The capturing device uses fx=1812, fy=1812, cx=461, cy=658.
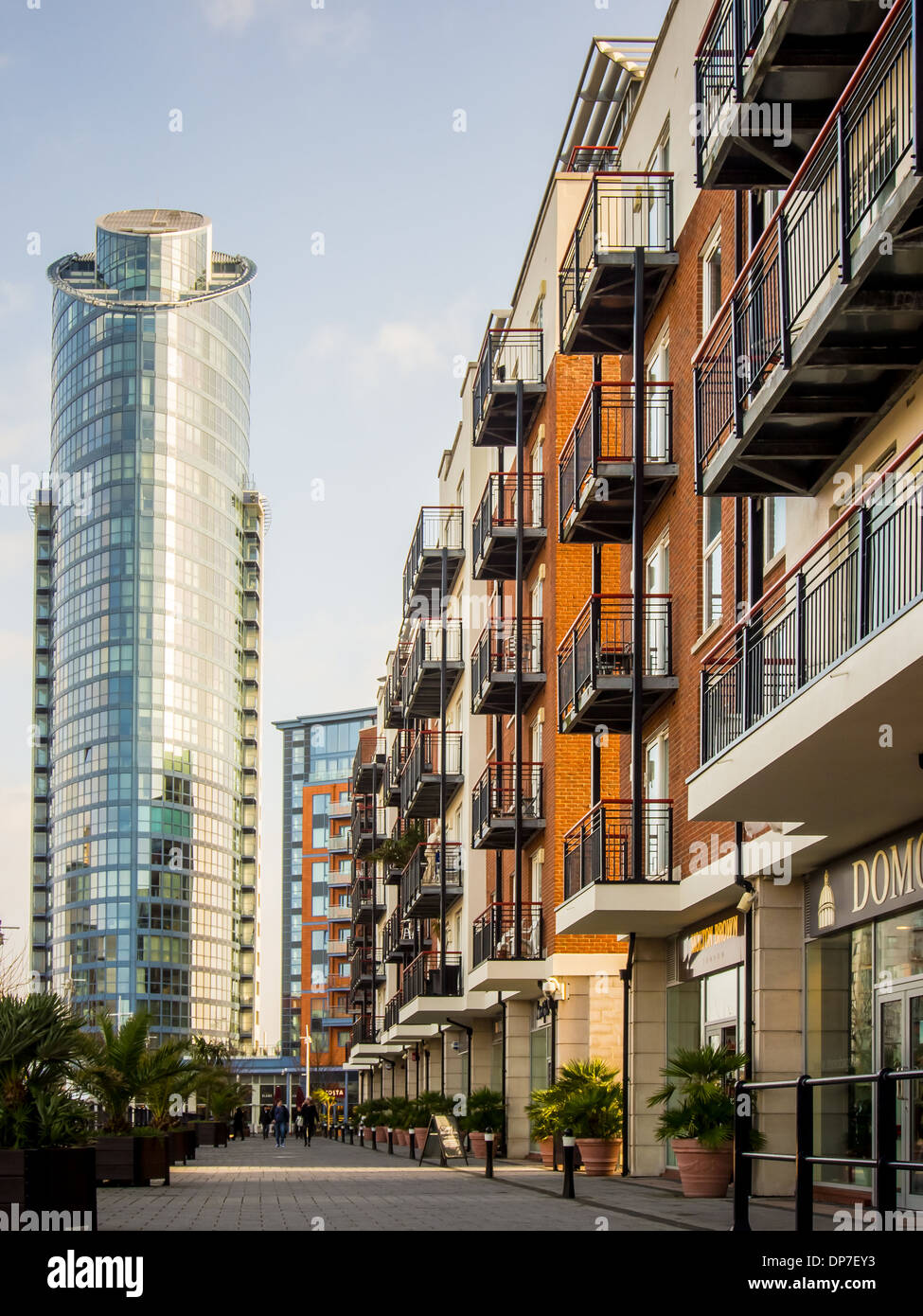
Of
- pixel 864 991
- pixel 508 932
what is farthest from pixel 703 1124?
pixel 508 932

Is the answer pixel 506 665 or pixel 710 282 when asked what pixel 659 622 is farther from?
pixel 506 665

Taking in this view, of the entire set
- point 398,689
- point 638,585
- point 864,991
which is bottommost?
point 864,991

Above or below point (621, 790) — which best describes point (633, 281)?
above

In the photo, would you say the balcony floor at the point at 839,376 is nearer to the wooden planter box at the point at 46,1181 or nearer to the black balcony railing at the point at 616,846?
the black balcony railing at the point at 616,846

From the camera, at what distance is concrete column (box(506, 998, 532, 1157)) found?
36906mm

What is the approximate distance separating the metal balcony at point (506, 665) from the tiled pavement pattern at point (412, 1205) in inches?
376

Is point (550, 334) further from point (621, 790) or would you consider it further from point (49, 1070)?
point (49, 1070)

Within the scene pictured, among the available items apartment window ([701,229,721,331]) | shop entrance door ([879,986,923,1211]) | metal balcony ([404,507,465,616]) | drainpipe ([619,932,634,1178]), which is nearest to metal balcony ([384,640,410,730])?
metal balcony ([404,507,465,616])

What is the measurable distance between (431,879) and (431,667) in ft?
19.4

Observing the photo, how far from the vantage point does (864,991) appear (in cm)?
1862

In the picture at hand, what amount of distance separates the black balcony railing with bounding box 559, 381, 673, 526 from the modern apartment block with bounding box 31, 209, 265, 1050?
12264 cm
